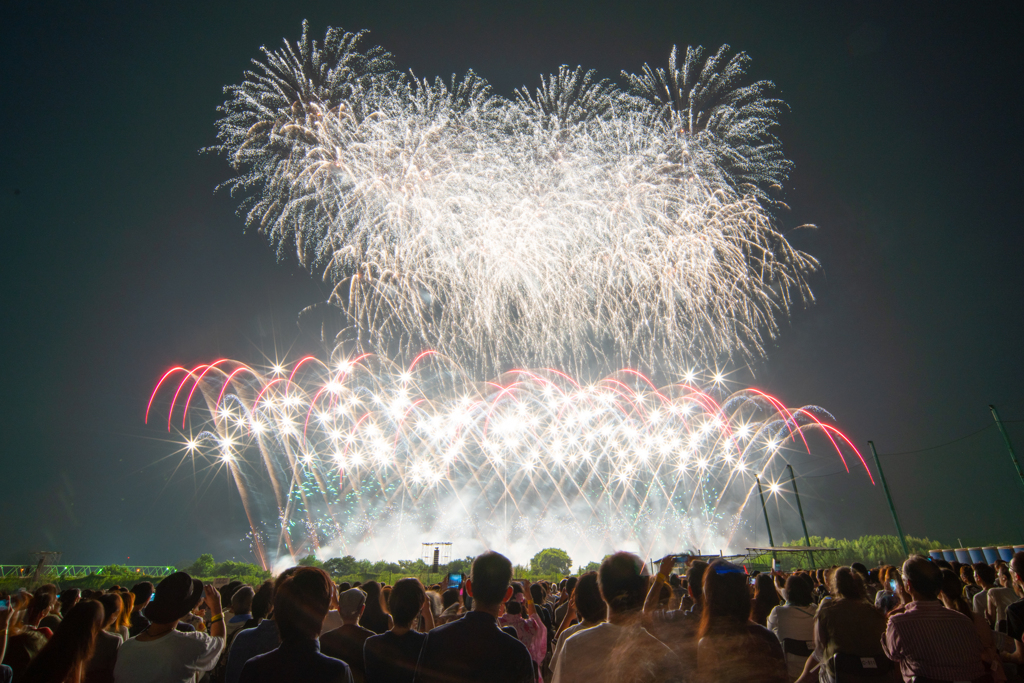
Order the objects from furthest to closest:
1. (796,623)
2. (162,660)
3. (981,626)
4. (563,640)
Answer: (796,623)
(981,626)
(563,640)
(162,660)

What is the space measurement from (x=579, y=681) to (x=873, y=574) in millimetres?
8741

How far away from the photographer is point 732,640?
9.30 feet

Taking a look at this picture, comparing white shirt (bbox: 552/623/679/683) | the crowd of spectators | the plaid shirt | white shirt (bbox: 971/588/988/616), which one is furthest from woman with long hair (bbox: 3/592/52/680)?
white shirt (bbox: 971/588/988/616)

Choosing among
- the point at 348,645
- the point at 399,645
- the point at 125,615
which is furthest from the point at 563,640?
the point at 125,615

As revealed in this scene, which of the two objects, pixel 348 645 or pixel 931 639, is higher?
pixel 348 645

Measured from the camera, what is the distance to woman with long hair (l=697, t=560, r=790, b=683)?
107 inches

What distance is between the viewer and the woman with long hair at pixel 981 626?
4105 mm

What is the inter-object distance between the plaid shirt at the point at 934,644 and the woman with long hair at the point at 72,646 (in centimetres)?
571

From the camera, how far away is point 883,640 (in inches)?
159

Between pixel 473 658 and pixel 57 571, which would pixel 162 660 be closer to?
pixel 473 658

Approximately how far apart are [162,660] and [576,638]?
276cm

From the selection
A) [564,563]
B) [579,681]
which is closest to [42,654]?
[579,681]

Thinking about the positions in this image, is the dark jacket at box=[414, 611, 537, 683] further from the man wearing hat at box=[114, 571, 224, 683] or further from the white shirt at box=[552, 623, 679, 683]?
the man wearing hat at box=[114, 571, 224, 683]

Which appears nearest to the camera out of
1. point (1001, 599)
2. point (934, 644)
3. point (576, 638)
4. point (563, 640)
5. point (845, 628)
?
point (576, 638)
